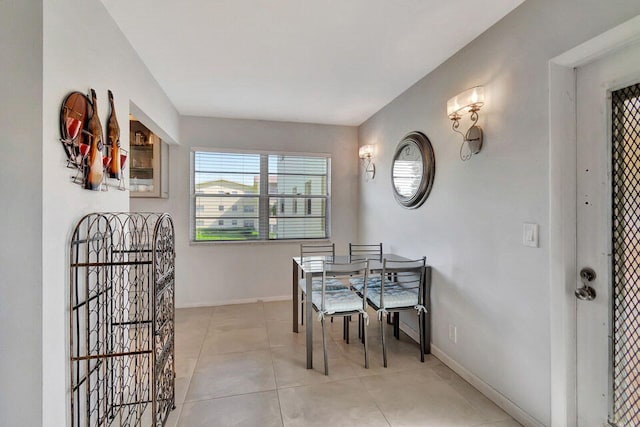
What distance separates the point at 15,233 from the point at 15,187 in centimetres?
19

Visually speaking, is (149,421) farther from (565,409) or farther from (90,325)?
(565,409)

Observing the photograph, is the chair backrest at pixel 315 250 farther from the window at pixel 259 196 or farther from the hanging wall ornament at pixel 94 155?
the hanging wall ornament at pixel 94 155

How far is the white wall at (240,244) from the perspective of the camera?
12.8 ft

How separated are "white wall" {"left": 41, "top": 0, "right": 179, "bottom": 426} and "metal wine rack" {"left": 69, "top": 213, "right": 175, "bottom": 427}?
6 centimetres

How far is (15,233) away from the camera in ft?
3.90

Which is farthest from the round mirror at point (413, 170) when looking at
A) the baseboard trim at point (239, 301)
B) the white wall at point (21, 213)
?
the white wall at point (21, 213)

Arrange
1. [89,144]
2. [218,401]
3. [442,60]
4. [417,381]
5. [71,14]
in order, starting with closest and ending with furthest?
[71,14] → [89,144] → [218,401] → [417,381] → [442,60]

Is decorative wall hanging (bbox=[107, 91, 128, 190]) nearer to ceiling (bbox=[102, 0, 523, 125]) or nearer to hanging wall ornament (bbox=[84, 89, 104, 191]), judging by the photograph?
hanging wall ornament (bbox=[84, 89, 104, 191])

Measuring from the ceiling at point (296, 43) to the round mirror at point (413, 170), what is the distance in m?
0.62

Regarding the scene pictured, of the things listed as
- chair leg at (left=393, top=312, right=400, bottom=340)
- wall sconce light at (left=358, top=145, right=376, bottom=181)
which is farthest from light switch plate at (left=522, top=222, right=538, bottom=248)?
wall sconce light at (left=358, top=145, right=376, bottom=181)

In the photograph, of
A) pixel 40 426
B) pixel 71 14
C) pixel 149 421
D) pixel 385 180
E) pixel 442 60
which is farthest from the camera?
pixel 385 180

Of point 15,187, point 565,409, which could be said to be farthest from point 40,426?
point 565,409

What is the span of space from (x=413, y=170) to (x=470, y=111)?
89 centimetres

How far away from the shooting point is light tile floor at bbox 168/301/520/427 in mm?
1850
